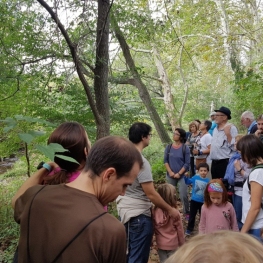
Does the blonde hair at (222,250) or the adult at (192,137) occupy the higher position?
the blonde hair at (222,250)

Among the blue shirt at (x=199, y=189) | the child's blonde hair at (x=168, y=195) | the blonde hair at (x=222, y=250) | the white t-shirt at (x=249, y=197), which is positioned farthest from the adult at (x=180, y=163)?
the blonde hair at (x=222, y=250)

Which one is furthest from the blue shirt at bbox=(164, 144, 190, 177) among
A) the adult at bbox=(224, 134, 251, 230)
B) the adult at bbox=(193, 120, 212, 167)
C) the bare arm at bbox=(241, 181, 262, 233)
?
the bare arm at bbox=(241, 181, 262, 233)

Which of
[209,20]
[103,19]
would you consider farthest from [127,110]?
[209,20]

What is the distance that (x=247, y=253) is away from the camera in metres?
0.67

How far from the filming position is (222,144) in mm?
4574

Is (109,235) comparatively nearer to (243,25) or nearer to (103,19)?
(103,19)

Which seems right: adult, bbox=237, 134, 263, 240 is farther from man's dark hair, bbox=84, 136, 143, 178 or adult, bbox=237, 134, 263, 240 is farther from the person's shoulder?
the person's shoulder

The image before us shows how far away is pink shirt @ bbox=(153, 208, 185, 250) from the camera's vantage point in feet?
9.57

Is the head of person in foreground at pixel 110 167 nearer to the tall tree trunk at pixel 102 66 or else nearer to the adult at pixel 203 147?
the tall tree trunk at pixel 102 66

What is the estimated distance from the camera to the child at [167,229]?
292 centimetres

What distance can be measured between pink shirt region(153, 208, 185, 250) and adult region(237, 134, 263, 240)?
717 mm

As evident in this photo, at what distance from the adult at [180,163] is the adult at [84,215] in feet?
11.8

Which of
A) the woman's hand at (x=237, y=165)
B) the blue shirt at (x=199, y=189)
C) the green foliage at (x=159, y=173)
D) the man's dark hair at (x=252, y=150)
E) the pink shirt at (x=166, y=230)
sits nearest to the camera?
the man's dark hair at (x=252, y=150)

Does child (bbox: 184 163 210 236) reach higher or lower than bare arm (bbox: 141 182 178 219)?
lower
